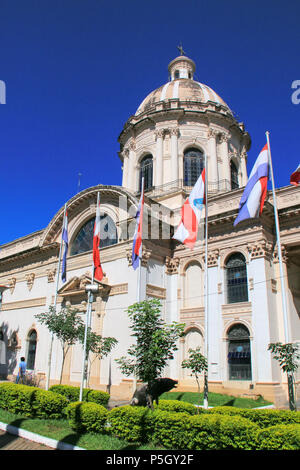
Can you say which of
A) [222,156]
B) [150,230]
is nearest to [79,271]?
[150,230]

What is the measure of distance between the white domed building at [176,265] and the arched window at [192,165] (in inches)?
3.5

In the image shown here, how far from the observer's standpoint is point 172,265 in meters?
24.4

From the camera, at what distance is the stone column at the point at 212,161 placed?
30.8 meters

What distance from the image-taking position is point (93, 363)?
74.4 ft

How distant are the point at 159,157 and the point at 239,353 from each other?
1824cm

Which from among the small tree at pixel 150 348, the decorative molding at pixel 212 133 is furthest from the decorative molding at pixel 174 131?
the small tree at pixel 150 348

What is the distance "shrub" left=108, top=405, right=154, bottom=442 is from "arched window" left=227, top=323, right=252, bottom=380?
10.8 meters

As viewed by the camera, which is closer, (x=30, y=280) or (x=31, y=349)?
(x=31, y=349)

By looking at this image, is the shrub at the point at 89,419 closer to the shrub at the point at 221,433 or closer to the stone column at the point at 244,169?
the shrub at the point at 221,433

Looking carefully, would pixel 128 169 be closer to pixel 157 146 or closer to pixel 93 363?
pixel 157 146

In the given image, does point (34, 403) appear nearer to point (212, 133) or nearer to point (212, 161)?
point (212, 161)

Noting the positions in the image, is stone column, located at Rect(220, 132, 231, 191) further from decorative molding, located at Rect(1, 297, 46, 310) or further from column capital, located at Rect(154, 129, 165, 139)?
decorative molding, located at Rect(1, 297, 46, 310)

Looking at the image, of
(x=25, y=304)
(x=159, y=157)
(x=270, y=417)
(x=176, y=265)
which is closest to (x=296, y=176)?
(x=270, y=417)

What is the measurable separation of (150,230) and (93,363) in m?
9.11
